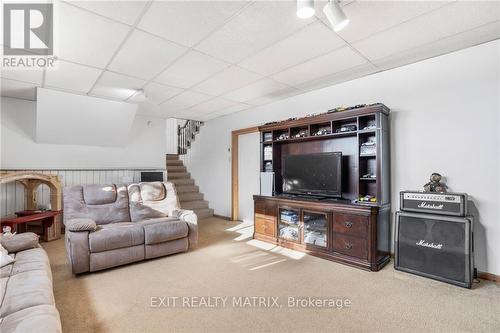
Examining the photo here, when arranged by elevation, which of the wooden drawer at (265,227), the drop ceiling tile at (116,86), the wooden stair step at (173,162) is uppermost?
the drop ceiling tile at (116,86)

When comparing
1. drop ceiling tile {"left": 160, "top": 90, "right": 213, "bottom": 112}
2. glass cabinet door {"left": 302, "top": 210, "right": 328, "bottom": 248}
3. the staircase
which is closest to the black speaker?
glass cabinet door {"left": 302, "top": 210, "right": 328, "bottom": 248}

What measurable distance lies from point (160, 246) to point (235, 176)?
8.86ft

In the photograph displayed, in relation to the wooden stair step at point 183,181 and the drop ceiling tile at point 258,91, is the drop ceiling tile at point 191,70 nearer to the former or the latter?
the drop ceiling tile at point 258,91

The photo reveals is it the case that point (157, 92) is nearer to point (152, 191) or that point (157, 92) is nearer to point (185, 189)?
point (152, 191)

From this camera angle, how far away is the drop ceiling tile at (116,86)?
3541 mm

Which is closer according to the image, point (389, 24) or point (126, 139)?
point (389, 24)

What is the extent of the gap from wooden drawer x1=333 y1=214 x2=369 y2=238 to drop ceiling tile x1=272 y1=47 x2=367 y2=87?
1.87m

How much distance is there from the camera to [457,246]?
2492 millimetres

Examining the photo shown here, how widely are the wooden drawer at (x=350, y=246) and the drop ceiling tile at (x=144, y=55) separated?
291cm

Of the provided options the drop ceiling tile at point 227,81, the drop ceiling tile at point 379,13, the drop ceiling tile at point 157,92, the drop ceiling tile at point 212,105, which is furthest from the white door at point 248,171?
the drop ceiling tile at point 379,13

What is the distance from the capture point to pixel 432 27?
93.1 inches

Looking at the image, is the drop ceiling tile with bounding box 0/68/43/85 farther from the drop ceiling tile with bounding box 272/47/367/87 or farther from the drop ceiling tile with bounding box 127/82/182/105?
the drop ceiling tile with bounding box 272/47/367/87

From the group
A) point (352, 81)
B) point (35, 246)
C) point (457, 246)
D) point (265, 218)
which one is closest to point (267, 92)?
point (352, 81)

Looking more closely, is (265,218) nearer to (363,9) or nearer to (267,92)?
(267,92)
